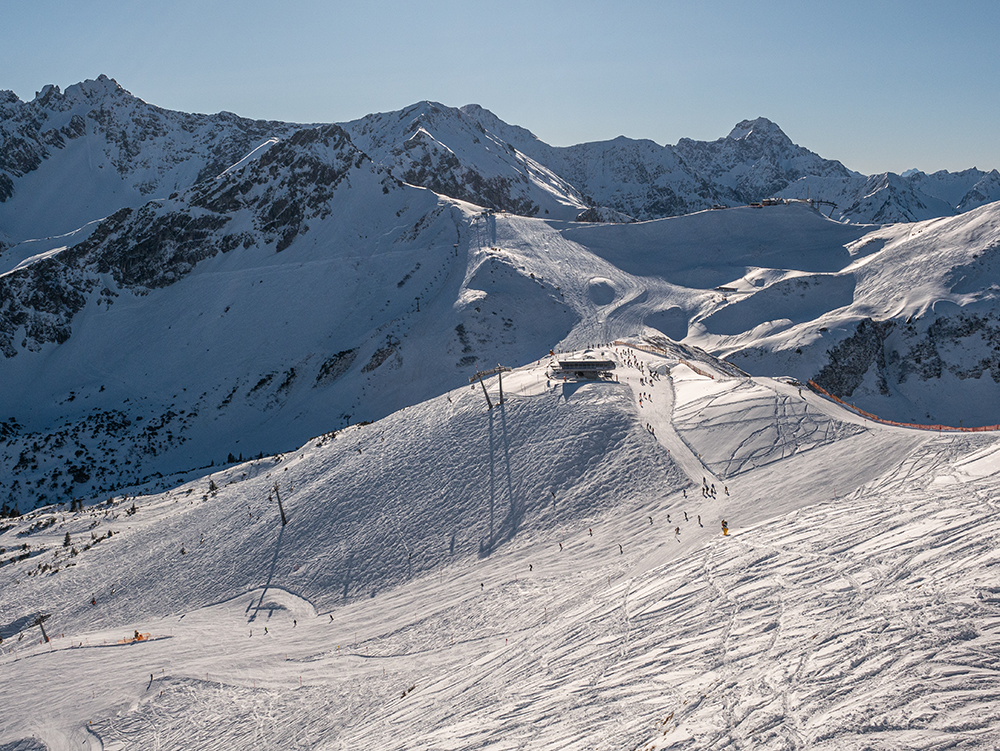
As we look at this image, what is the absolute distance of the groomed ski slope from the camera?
14977 millimetres

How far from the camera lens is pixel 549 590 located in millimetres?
26562

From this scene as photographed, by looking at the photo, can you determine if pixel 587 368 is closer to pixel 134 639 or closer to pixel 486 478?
pixel 486 478

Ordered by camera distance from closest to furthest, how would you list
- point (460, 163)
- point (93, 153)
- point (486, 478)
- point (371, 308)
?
point (486, 478) < point (371, 308) < point (460, 163) < point (93, 153)

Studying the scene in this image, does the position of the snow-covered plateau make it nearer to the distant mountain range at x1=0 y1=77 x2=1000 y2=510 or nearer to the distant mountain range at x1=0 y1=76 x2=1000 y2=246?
the distant mountain range at x1=0 y1=77 x2=1000 y2=510

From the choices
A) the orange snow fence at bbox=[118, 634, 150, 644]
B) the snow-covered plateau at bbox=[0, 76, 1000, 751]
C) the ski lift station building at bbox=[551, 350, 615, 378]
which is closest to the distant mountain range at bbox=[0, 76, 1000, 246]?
the snow-covered plateau at bbox=[0, 76, 1000, 751]

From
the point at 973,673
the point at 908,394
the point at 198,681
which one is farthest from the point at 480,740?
the point at 908,394

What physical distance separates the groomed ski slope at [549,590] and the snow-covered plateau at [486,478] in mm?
157

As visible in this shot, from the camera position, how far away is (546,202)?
147750 millimetres

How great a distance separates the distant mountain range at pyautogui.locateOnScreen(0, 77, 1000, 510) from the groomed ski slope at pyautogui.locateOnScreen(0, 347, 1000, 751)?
78.7 feet

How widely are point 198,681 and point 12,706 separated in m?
8.83

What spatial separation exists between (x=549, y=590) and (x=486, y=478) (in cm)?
1108

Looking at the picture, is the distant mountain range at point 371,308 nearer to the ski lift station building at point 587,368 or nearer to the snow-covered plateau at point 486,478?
the snow-covered plateau at point 486,478

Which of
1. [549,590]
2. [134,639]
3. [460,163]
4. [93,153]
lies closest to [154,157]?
[93,153]

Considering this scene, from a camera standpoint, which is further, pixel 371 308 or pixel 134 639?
pixel 371 308
